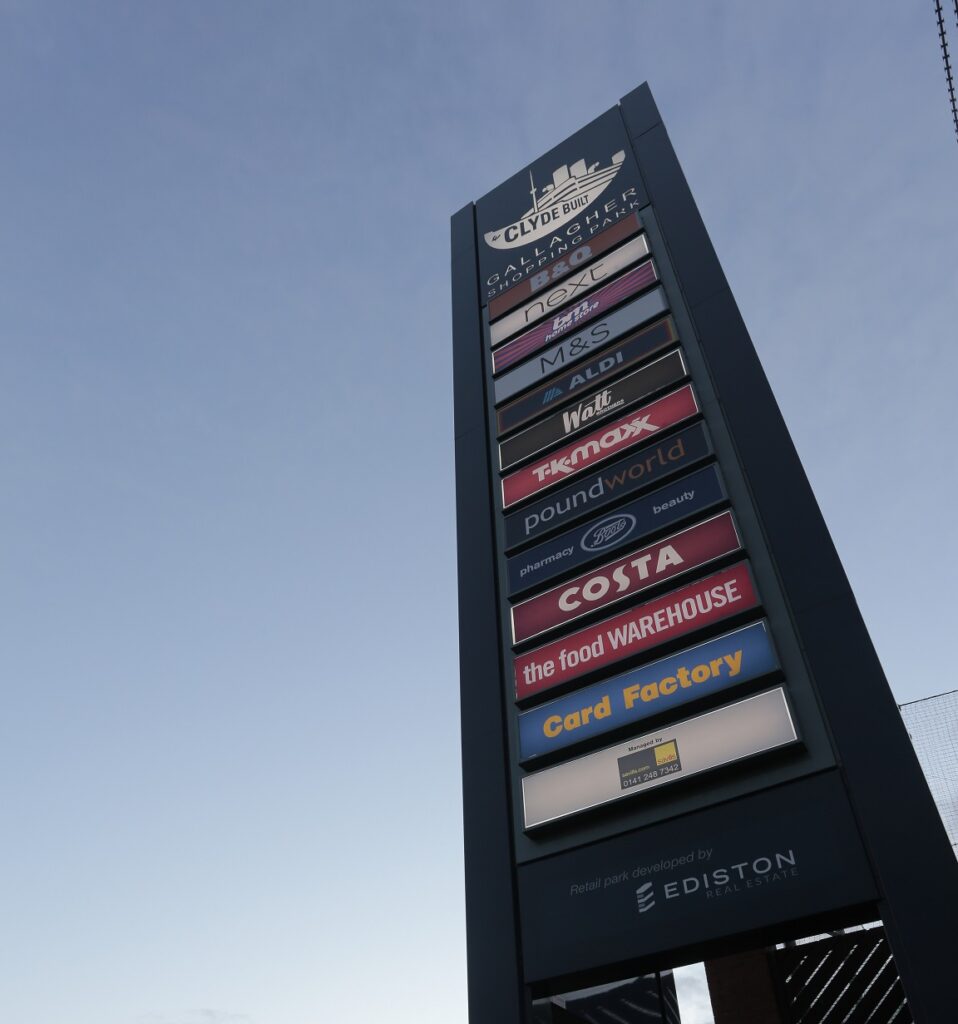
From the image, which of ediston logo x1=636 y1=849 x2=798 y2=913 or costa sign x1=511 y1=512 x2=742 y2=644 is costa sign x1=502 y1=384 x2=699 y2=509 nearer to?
costa sign x1=511 y1=512 x2=742 y2=644

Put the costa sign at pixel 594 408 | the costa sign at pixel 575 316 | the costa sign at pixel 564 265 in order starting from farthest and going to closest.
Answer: the costa sign at pixel 564 265 < the costa sign at pixel 575 316 < the costa sign at pixel 594 408

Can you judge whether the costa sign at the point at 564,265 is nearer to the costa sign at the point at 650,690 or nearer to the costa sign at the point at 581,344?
the costa sign at the point at 581,344

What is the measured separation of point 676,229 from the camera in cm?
1864

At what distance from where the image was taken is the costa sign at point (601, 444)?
51.1ft

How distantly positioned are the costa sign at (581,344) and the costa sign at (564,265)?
2225 millimetres

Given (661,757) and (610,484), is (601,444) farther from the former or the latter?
(661,757)

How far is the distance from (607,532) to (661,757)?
13.3ft

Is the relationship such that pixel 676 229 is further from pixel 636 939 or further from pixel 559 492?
pixel 636 939

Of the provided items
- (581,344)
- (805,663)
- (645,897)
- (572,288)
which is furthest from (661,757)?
(572,288)

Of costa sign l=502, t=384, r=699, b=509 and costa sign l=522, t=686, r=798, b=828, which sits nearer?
costa sign l=522, t=686, r=798, b=828

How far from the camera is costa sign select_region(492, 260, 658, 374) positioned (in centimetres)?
1827

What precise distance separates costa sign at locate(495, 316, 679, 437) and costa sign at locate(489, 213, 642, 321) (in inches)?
128

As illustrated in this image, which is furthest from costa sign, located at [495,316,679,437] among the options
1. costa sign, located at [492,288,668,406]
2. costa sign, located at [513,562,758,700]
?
costa sign, located at [513,562,758,700]

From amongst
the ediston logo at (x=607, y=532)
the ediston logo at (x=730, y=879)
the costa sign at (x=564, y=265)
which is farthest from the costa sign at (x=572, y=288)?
the ediston logo at (x=730, y=879)
